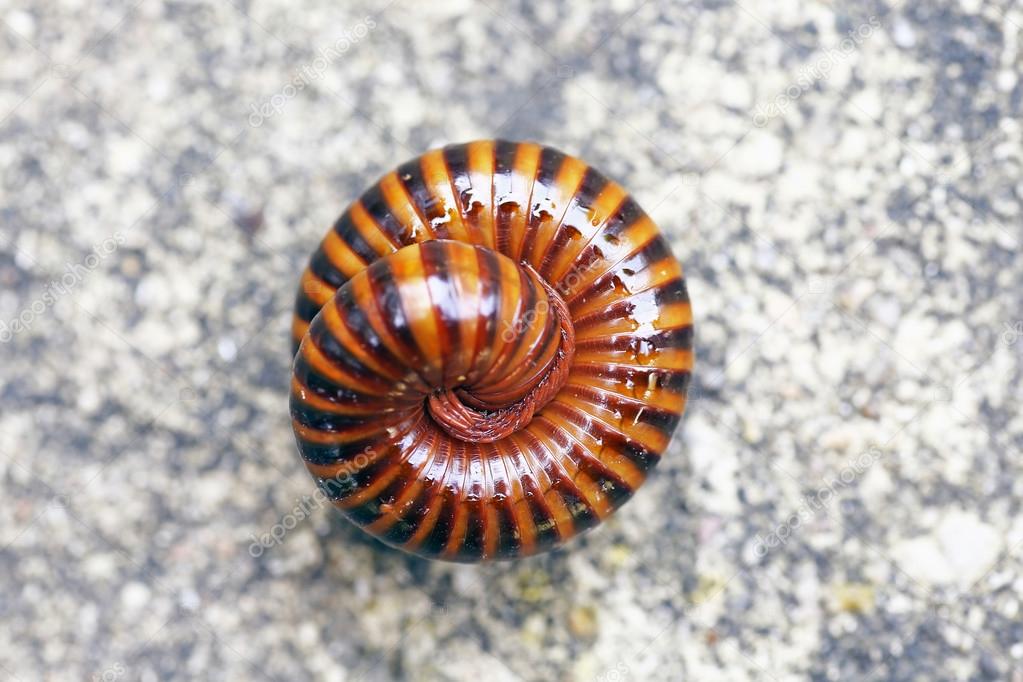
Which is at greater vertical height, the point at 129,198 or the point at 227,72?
the point at 227,72

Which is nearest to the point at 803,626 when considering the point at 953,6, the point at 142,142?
the point at 953,6


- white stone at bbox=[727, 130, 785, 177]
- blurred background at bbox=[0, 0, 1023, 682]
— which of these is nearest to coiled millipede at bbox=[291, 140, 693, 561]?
blurred background at bbox=[0, 0, 1023, 682]

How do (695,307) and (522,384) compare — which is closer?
(522,384)

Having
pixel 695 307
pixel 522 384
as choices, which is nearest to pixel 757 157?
pixel 695 307

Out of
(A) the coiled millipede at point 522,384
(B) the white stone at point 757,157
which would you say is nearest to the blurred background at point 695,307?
(B) the white stone at point 757,157

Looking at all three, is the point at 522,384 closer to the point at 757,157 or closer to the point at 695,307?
the point at 695,307

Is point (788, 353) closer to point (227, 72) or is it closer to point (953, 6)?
point (953, 6)
